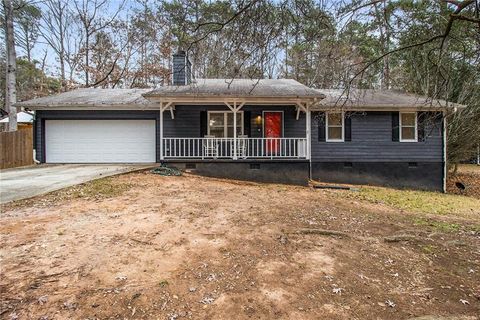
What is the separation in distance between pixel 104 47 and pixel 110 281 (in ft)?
75.4

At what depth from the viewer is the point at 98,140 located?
1227cm

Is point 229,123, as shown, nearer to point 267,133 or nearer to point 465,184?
point 267,133

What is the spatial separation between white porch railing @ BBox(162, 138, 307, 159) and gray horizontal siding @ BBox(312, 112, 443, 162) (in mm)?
1457

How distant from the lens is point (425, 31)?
507 cm

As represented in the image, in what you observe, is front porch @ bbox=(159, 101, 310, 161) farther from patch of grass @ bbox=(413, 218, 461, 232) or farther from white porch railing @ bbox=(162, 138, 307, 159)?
patch of grass @ bbox=(413, 218, 461, 232)

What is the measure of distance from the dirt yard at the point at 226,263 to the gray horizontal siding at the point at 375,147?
6.20 metres

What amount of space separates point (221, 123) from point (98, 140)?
5249mm

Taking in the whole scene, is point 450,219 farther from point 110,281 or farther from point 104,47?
point 104,47

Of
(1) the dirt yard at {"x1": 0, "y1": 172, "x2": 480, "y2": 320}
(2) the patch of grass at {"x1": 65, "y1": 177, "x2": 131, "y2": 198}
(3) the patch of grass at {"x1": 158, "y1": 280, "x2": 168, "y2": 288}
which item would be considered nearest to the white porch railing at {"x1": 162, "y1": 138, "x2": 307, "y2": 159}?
(2) the patch of grass at {"x1": 65, "y1": 177, "x2": 131, "y2": 198}

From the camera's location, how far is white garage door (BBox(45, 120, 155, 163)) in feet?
39.9

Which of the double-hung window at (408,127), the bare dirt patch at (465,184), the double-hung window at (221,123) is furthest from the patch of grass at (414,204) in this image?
the double-hung window at (221,123)

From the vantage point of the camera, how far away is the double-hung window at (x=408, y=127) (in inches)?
477

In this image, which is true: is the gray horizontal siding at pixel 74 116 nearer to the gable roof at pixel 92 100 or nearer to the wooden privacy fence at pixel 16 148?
the wooden privacy fence at pixel 16 148

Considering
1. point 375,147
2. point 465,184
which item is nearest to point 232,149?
point 375,147
